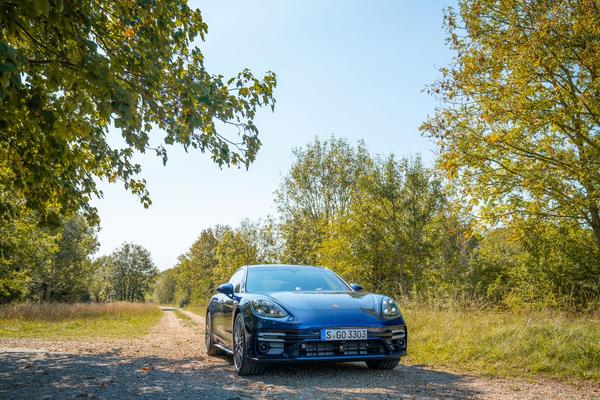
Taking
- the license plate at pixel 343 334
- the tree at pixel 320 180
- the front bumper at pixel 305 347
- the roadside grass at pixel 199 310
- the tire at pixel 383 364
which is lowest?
the roadside grass at pixel 199 310

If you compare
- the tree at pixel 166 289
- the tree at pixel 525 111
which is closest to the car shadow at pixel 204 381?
the tree at pixel 525 111

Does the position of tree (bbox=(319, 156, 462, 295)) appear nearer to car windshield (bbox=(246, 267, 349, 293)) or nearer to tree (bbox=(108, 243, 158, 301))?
car windshield (bbox=(246, 267, 349, 293))

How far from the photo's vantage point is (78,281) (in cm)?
4256

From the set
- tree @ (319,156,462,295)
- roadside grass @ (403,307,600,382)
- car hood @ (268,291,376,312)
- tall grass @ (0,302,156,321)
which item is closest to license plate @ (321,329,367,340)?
car hood @ (268,291,376,312)

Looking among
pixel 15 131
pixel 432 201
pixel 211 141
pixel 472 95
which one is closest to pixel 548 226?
pixel 472 95

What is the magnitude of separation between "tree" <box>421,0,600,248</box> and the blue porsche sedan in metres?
8.51

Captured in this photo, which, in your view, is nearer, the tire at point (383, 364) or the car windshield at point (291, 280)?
the tire at point (383, 364)

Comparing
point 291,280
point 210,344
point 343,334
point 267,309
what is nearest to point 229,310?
point 291,280

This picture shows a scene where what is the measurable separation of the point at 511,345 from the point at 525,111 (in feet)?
25.2

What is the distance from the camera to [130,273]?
99.6 m

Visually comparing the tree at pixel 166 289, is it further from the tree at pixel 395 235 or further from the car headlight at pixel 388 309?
the car headlight at pixel 388 309

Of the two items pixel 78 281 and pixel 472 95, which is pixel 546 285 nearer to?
pixel 472 95

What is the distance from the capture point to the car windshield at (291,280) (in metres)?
6.82

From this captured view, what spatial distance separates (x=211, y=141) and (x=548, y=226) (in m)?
12.4
